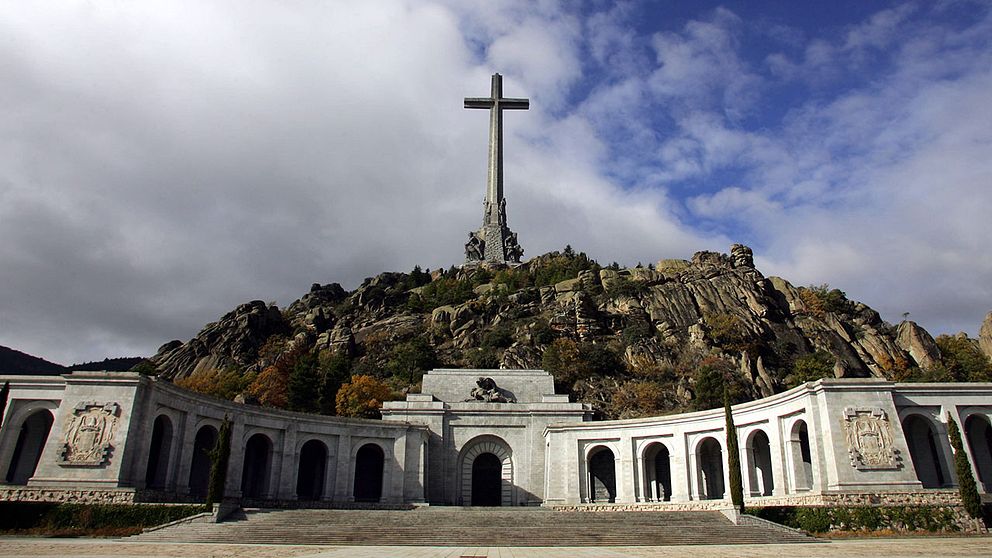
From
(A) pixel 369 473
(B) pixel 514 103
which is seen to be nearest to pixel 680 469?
(A) pixel 369 473

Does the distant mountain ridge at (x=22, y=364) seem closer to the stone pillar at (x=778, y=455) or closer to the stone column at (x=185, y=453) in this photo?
the stone column at (x=185, y=453)

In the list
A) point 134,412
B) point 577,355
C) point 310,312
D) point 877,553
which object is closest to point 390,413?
point 134,412

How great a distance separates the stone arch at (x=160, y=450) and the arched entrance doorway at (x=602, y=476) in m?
24.1

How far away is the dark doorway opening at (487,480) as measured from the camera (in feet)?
141

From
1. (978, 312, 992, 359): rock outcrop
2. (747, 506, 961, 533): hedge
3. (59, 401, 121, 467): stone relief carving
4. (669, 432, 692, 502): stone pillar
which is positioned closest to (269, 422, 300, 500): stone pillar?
(59, 401, 121, 467): stone relief carving

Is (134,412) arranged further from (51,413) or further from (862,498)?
(862,498)

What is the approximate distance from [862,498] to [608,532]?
11364mm

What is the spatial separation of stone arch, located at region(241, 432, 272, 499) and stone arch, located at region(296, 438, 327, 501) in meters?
2.60

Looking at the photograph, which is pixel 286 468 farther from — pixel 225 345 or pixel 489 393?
A: pixel 225 345

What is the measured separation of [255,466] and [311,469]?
396cm

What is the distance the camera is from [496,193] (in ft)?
333

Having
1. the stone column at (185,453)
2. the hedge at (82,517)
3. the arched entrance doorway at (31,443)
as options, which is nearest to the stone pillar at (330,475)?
the stone column at (185,453)

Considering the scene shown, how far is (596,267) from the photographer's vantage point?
A: 105562 mm

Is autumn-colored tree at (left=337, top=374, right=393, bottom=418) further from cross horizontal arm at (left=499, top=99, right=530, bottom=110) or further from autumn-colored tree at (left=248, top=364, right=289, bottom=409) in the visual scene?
cross horizontal arm at (left=499, top=99, right=530, bottom=110)
